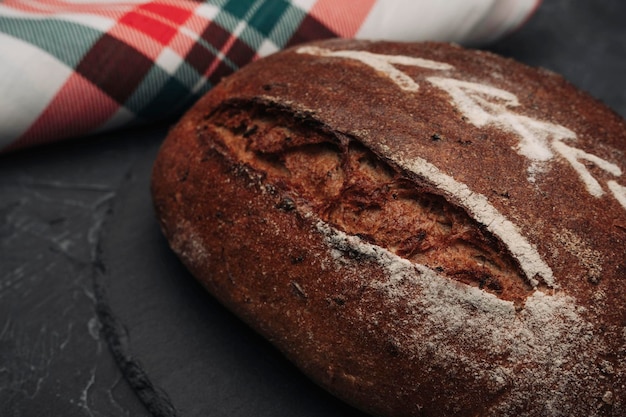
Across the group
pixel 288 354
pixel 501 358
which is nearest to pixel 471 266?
pixel 501 358

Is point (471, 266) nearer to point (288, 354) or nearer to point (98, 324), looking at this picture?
point (288, 354)

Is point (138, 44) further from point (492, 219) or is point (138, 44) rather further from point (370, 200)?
point (492, 219)

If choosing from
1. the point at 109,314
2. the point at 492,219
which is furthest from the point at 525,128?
the point at 109,314

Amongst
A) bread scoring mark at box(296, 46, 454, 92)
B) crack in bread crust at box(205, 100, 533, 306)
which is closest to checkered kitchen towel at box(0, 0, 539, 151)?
bread scoring mark at box(296, 46, 454, 92)

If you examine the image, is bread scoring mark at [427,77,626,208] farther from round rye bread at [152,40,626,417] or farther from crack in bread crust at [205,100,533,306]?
crack in bread crust at [205,100,533,306]

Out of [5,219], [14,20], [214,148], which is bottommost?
[5,219]

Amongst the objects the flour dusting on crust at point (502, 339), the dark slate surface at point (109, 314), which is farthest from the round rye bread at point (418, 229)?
the dark slate surface at point (109, 314)

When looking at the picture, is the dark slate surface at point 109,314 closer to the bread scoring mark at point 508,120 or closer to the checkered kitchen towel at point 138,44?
the checkered kitchen towel at point 138,44
